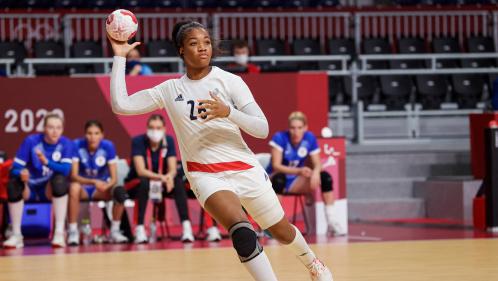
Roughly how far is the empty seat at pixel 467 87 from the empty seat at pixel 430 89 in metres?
0.19

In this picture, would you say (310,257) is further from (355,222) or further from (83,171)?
(355,222)

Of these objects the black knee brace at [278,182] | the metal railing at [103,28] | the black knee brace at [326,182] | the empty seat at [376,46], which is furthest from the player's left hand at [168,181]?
the empty seat at [376,46]

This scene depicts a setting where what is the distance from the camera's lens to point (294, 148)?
12.3 metres

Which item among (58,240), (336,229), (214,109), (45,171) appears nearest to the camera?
(214,109)

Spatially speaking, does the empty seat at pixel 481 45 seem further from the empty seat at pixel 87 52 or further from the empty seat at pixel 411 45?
the empty seat at pixel 87 52

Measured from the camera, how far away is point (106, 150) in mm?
11906

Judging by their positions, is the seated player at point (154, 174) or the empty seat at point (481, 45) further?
the empty seat at point (481, 45)

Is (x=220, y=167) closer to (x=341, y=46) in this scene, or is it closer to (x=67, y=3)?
(x=341, y=46)

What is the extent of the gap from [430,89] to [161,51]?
189 inches

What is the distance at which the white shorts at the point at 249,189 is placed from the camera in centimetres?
614

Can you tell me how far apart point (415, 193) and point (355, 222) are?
3.85 feet

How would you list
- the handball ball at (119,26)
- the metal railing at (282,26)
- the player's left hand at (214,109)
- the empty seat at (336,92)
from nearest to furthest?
the player's left hand at (214,109) → the handball ball at (119,26) → the empty seat at (336,92) → the metal railing at (282,26)

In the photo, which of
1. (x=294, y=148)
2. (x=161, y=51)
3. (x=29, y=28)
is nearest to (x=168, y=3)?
(x=161, y=51)

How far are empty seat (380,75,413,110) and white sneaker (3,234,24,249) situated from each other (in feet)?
26.1
